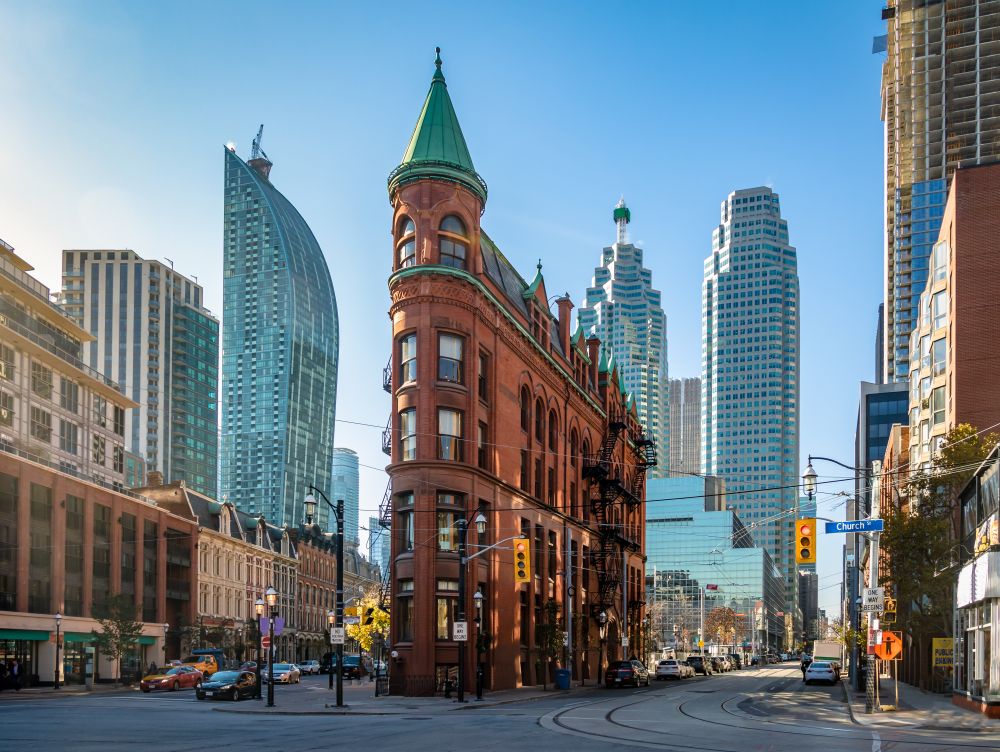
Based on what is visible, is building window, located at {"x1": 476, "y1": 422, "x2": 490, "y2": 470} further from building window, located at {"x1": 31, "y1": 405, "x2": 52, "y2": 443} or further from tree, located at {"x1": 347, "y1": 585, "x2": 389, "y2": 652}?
building window, located at {"x1": 31, "y1": 405, "x2": 52, "y2": 443}

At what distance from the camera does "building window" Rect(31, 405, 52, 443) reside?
7775cm

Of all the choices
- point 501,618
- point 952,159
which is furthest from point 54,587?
point 952,159

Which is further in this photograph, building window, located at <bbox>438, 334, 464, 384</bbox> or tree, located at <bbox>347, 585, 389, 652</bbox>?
tree, located at <bbox>347, 585, 389, 652</bbox>

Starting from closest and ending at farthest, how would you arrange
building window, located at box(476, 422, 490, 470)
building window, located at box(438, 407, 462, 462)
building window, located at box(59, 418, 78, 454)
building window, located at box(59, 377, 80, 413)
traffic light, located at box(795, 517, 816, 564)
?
traffic light, located at box(795, 517, 816, 564)
building window, located at box(438, 407, 462, 462)
building window, located at box(476, 422, 490, 470)
building window, located at box(59, 418, 78, 454)
building window, located at box(59, 377, 80, 413)

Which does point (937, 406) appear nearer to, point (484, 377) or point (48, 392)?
point (484, 377)

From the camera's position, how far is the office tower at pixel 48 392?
73.9 meters

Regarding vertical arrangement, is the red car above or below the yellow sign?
below

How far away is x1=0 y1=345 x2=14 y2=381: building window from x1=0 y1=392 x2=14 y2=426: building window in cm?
132

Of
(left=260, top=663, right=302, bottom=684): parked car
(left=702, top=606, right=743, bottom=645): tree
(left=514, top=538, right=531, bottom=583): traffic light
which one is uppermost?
(left=514, top=538, right=531, bottom=583): traffic light

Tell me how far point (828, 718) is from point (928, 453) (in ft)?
114

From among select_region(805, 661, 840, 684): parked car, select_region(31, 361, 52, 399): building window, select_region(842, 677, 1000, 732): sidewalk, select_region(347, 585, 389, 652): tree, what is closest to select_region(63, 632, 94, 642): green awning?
select_region(31, 361, 52, 399): building window

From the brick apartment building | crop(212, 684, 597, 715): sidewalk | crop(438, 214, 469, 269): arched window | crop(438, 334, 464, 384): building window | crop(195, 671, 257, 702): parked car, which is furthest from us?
crop(438, 214, 469, 269): arched window

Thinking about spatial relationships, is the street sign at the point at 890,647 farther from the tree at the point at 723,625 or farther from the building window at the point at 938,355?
the tree at the point at 723,625

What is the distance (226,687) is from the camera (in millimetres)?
45656
